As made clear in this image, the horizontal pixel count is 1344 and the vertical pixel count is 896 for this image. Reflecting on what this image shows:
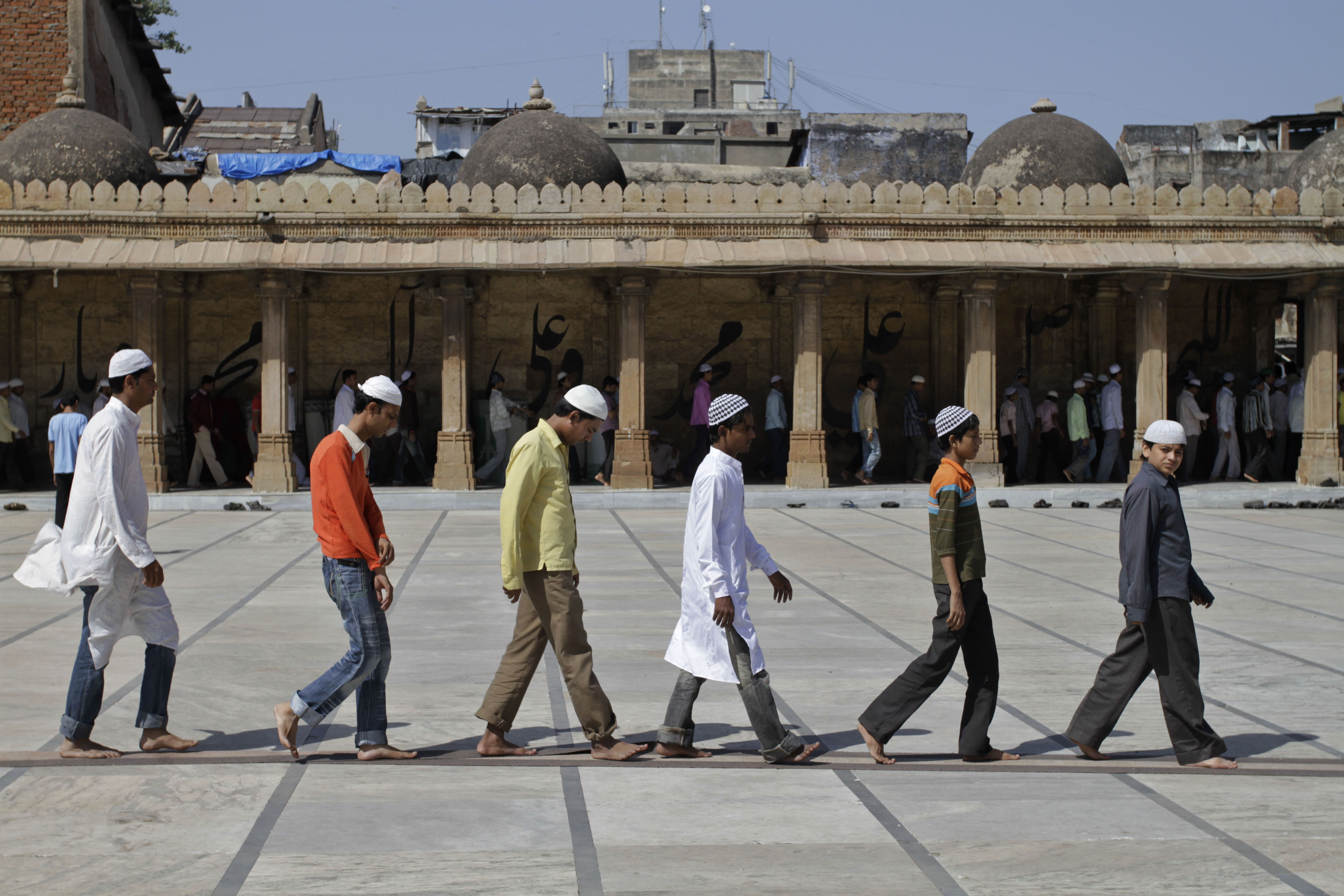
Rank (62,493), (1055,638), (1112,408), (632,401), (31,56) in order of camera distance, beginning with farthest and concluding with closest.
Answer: (31,56) → (1112,408) → (632,401) → (62,493) → (1055,638)

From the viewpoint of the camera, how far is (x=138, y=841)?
15.4 ft

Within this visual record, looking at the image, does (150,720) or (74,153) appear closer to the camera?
(150,720)

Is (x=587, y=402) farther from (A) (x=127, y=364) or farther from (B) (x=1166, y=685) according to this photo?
(B) (x=1166, y=685)

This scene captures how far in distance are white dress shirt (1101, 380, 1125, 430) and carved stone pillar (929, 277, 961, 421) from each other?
89.6 inches

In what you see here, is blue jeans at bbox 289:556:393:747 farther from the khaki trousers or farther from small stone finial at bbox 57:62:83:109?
small stone finial at bbox 57:62:83:109

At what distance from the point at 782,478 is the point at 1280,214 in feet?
25.8

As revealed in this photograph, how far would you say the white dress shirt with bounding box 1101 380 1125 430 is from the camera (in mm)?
19062

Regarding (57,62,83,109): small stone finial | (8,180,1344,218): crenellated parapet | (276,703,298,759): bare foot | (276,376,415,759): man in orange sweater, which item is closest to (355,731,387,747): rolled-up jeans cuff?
(276,376,415,759): man in orange sweater

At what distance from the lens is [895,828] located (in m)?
4.92

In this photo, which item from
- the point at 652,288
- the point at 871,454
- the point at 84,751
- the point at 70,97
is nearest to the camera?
the point at 84,751

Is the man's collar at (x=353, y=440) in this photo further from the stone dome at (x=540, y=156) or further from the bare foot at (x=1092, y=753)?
the stone dome at (x=540, y=156)

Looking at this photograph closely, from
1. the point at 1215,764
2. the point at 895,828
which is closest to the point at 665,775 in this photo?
the point at 895,828

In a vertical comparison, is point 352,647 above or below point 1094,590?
above

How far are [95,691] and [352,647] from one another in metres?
1.10
